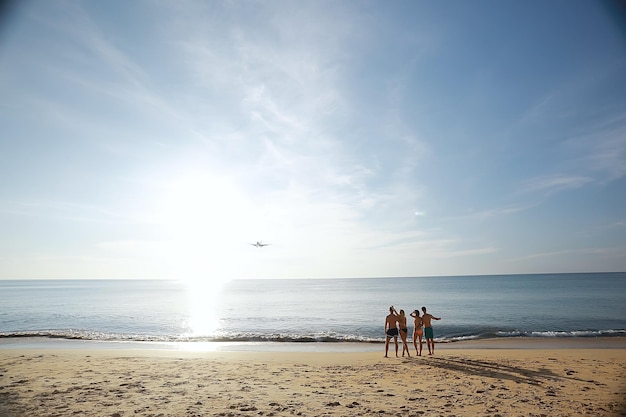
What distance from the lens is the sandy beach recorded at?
7828 mm

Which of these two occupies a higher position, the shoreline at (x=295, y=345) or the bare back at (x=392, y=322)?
the bare back at (x=392, y=322)

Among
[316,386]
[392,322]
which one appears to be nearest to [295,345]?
[392,322]

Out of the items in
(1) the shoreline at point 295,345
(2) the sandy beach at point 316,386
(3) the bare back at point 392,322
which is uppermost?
(3) the bare back at point 392,322

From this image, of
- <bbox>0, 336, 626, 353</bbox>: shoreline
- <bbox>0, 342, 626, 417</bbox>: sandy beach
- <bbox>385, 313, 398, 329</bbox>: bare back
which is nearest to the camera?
<bbox>0, 342, 626, 417</bbox>: sandy beach

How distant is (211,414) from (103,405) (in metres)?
2.95

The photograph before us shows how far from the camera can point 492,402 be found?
8273 millimetres

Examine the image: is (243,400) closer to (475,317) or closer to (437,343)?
(437,343)

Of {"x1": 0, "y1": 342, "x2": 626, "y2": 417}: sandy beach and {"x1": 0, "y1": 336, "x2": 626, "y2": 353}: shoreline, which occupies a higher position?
{"x1": 0, "y1": 342, "x2": 626, "y2": 417}: sandy beach

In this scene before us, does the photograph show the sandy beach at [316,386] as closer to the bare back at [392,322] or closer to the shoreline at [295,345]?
the bare back at [392,322]

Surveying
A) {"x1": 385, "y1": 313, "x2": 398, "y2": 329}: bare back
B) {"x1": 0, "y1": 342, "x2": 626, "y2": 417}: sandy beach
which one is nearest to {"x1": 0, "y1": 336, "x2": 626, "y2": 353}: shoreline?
{"x1": 385, "y1": 313, "x2": 398, "y2": 329}: bare back

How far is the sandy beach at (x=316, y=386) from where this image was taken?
783 cm

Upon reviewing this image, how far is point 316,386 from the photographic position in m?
9.95

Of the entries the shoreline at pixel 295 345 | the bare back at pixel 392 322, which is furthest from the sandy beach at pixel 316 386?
the shoreline at pixel 295 345

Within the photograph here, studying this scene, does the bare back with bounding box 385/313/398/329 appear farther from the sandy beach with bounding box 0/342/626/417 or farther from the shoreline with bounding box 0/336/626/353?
the shoreline with bounding box 0/336/626/353
